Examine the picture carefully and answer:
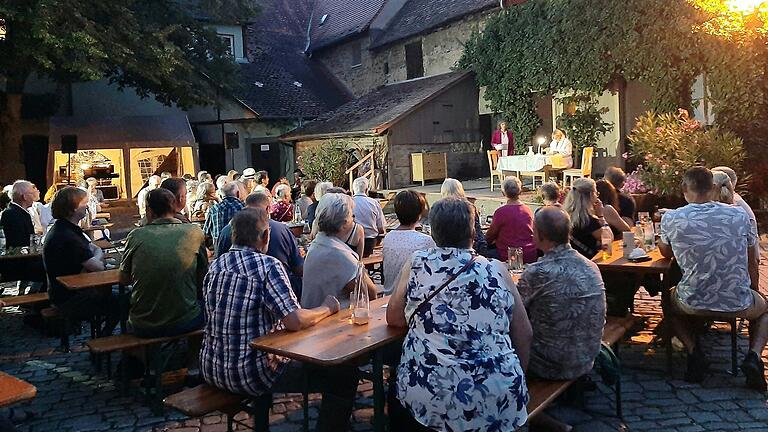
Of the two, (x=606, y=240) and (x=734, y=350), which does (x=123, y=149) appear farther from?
(x=734, y=350)

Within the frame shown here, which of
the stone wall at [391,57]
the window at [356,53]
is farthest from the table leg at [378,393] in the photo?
the window at [356,53]

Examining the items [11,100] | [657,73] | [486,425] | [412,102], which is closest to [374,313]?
[486,425]

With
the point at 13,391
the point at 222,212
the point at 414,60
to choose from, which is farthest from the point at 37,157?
the point at 13,391

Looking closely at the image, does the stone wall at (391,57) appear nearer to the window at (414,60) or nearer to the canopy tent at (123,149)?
the window at (414,60)

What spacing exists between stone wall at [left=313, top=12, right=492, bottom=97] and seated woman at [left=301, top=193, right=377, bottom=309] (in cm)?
1665

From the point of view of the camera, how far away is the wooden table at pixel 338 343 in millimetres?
3100

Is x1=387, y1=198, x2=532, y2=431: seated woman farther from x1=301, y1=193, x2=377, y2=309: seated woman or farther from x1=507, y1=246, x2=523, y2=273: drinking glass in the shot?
x1=507, y1=246, x2=523, y2=273: drinking glass

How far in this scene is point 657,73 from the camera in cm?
1402

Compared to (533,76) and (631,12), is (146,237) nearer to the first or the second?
(631,12)

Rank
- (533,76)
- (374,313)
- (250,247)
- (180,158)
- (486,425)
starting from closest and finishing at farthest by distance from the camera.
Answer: (486,425) → (250,247) → (374,313) → (533,76) → (180,158)

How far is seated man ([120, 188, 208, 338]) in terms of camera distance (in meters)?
4.44

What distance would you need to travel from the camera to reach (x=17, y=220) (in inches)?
285

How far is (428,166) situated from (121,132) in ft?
31.4

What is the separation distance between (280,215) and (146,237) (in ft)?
13.5
